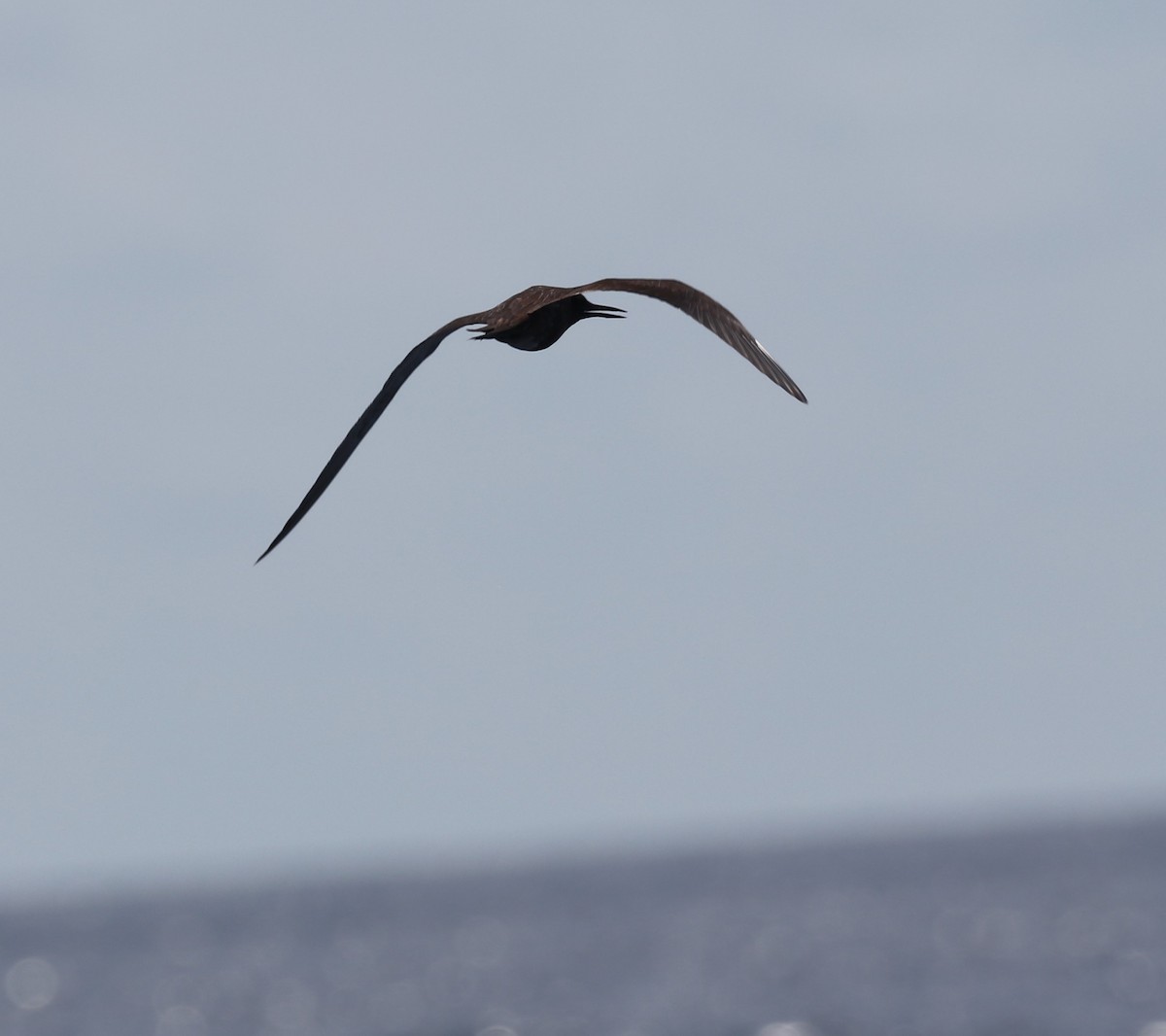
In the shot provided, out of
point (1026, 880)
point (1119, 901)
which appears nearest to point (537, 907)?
point (1026, 880)

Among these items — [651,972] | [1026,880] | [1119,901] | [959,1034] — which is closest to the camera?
[959,1034]

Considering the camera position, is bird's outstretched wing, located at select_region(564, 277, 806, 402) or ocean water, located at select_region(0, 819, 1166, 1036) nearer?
bird's outstretched wing, located at select_region(564, 277, 806, 402)

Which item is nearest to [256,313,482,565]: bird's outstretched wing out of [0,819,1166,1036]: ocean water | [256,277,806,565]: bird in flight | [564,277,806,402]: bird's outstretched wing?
[256,277,806,565]: bird in flight

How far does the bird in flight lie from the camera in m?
6.88

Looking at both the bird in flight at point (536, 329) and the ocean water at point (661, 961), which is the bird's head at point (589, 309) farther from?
the ocean water at point (661, 961)

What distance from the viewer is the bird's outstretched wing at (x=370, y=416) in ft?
22.5

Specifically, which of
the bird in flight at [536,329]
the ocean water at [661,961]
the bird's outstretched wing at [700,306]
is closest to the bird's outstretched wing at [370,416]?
the bird in flight at [536,329]

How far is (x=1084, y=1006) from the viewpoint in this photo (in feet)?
138

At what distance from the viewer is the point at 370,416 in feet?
23.2

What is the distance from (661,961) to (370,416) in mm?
55164

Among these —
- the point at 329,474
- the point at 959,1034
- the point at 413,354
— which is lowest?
the point at 959,1034

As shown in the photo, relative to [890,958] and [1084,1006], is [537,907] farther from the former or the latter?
[1084,1006]

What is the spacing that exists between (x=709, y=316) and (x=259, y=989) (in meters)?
58.3

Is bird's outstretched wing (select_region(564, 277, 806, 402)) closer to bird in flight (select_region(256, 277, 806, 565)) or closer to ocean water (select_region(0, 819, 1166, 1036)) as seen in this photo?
bird in flight (select_region(256, 277, 806, 565))
